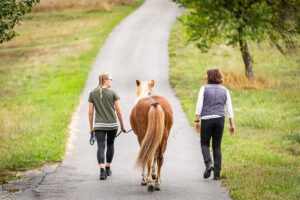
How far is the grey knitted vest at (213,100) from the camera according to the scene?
7.96 metres

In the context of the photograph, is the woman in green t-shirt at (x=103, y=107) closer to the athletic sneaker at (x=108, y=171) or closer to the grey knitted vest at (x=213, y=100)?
the athletic sneaker at (x=108, y=171)

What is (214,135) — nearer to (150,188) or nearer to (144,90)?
(144,90)

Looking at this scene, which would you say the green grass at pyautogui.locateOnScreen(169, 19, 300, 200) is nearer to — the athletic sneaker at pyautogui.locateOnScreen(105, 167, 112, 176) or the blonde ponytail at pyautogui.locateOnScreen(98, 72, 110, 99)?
the athletic sneaker at pyautogui.locateOnScreen(105, 167, 112, 176)

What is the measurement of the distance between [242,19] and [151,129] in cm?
1274

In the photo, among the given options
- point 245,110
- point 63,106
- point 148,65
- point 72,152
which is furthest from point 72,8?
point 72,152

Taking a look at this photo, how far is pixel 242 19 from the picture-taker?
18.8m

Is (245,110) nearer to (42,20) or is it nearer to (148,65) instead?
(148,65)

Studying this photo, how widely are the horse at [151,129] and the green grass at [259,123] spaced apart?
129 cm

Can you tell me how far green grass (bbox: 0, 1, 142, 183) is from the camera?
1144 centimetres

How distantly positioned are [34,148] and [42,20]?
102ft

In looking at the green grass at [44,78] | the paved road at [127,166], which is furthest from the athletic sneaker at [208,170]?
the green grass at [44,78]

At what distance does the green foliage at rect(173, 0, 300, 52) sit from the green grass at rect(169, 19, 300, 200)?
7.16ft

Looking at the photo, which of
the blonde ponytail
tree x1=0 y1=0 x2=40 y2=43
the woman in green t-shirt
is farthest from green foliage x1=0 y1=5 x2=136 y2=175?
tree x1=0 y1=0 x2=40 y2=43

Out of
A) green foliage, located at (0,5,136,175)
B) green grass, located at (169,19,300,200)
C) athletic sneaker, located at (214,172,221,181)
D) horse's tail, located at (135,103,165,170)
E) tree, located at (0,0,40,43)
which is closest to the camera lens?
horse's tail, located at (135,103,165,170)
